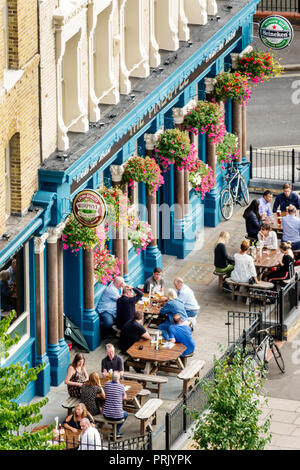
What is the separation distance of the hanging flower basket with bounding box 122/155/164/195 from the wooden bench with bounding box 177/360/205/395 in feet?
15.6

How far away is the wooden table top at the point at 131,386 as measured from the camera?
2899 centimetres

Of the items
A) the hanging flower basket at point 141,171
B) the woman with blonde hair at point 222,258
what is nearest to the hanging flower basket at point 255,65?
the woman with blonde hair at point 222,258

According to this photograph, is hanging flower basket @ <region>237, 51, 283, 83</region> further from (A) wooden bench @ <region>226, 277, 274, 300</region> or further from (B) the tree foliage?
(B) the tree foliage

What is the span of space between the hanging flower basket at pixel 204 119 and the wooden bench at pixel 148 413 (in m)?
9.85

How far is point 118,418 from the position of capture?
28312 mm

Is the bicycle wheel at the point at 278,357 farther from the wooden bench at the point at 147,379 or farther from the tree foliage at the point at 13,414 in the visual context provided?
the tree foliage at the point at 13,414

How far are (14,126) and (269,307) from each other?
955cm

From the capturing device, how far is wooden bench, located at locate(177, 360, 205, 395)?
99.0 ft

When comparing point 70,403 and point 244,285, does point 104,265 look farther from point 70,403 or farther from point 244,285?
point 70,403

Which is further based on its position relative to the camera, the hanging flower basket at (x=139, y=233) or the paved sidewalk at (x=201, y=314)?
the hanging flower basket at (x=139, y=233)

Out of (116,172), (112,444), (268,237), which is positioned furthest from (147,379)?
(268,237)
